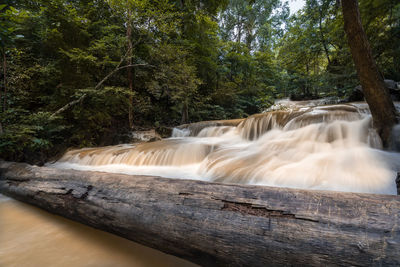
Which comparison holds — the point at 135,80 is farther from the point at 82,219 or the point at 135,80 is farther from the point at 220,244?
the point at 220,244

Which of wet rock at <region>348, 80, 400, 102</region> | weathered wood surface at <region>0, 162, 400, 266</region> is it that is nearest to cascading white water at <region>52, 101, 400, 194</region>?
weathered wood surface at <region>0, 162, 400, 266</region>

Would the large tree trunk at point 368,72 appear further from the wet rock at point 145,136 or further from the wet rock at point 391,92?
the wet rock at point 145,136

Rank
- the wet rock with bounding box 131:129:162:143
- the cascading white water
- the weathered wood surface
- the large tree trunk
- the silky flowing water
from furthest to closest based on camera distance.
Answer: the wet rock with bounding box 131:129:162:143 < the large tree trunk < the cascading white water < the silky flowing water < the weathered wood surface

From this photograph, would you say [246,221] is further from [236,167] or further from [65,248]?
[236,167]

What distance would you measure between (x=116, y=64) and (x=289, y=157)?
7340 mm

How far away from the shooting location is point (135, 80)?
29.3 ft

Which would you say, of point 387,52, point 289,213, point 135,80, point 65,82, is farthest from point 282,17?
point 289,213

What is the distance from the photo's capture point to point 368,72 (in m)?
2.86

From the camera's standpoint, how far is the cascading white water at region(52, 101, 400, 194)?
2250 millimetres

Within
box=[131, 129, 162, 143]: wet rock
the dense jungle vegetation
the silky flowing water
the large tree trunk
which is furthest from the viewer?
box=[131, 129, 162, 143]: wet rock

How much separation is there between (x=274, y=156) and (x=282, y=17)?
3107 centimetres

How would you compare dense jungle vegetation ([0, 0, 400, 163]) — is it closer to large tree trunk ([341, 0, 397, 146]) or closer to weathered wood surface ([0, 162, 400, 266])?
large tree trunk ([341, 0, 397, 146])

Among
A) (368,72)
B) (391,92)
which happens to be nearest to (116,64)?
(368,72)

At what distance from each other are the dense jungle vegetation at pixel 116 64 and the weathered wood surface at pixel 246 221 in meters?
Answer: 3.47
